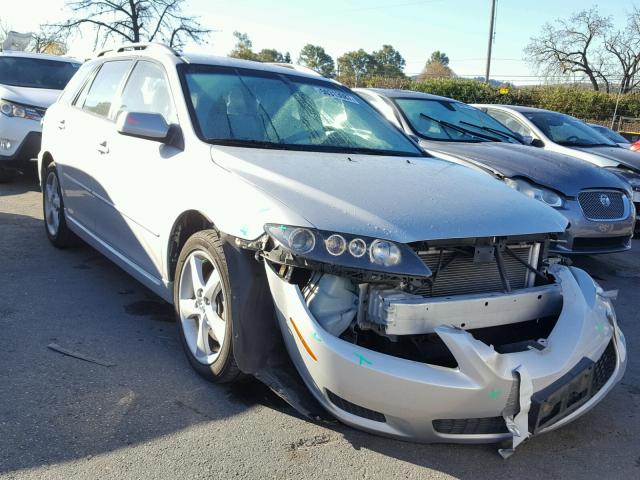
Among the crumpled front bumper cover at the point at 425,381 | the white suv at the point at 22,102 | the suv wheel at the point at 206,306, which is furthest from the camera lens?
the white suv at the point at 22,102

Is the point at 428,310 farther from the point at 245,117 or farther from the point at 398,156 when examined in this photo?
the point at 245,117

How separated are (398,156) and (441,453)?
74.4 inches

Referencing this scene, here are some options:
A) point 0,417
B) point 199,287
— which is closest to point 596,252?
point 199,287

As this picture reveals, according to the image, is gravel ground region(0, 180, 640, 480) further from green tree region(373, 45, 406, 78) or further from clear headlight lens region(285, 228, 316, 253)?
green tree region(373, 45, 406, 78)

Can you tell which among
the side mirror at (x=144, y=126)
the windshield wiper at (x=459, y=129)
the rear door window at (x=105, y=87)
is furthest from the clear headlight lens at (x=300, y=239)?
the windshield wiper at (x=459, y=129)

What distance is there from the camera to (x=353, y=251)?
2.68m

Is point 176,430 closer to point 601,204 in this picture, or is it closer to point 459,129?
point 601,204

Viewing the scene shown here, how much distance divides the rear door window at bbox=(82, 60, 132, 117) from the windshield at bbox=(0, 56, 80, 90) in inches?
206

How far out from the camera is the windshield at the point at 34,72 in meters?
9.71

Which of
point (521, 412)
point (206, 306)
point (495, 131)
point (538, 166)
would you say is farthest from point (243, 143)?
point (495, 131)

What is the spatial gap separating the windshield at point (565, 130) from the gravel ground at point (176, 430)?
546cm

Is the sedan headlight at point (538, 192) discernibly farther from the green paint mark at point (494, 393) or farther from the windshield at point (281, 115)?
the green paint mark at point (494, 393)

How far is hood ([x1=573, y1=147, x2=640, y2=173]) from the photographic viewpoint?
26.9 ft

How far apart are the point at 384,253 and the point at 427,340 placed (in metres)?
0.46
